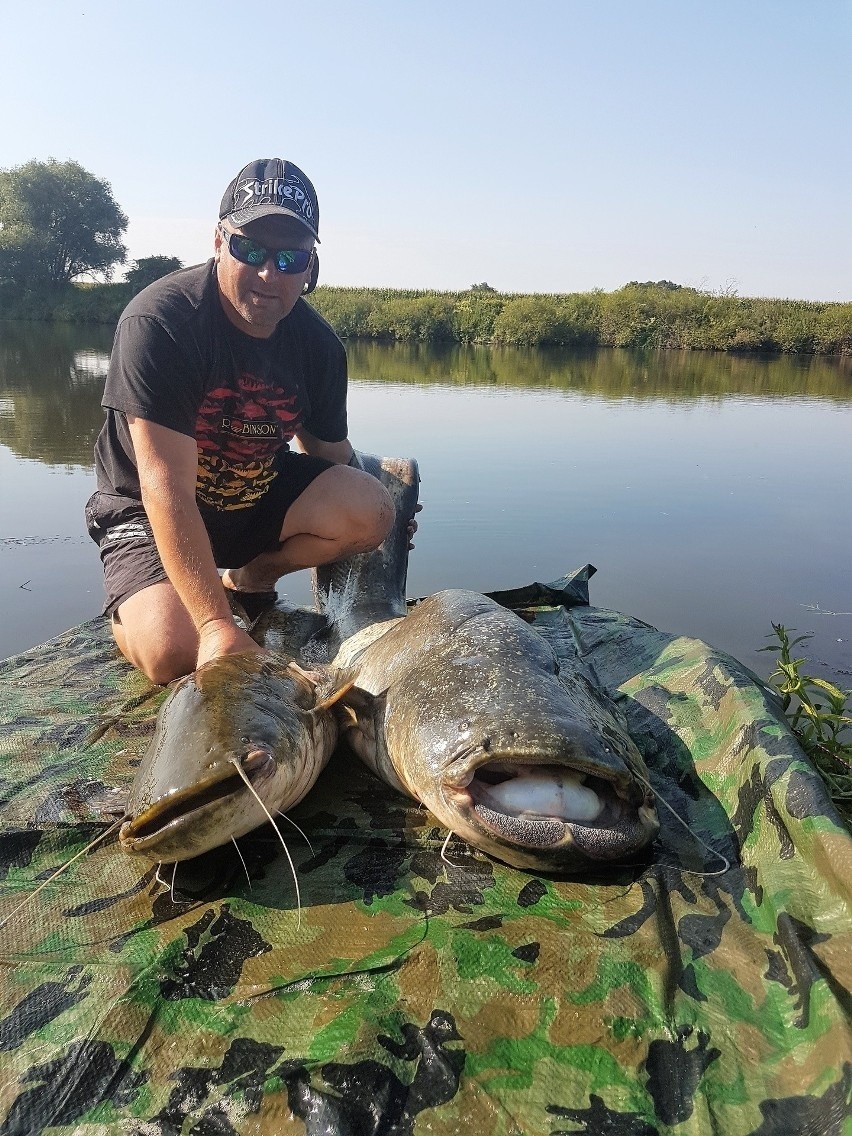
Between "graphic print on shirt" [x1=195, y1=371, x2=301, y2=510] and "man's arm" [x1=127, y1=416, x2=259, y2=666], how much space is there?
1.52 ft

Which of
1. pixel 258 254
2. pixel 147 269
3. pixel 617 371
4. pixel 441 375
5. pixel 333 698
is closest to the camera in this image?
pixel 333 698

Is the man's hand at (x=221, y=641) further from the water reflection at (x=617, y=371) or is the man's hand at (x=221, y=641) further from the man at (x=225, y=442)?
the water reflection at (x=617, y=371)

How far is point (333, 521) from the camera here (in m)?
4.06

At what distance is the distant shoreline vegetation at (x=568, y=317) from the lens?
121 feet

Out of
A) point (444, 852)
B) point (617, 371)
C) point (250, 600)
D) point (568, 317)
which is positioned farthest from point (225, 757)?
point (568, 317)

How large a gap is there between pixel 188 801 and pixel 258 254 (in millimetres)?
2448

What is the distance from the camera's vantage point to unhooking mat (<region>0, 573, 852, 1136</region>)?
1427 millimetres

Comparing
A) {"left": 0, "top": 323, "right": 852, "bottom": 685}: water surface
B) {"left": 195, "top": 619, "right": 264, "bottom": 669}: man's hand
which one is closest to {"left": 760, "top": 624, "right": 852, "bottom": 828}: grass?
{"left": 0, "top": 323, "right": 852, "bottom": 685}: water surface

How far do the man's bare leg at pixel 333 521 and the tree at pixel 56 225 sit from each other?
161 ft

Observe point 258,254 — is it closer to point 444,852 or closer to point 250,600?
point 250,600

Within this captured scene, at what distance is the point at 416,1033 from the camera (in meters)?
1.56

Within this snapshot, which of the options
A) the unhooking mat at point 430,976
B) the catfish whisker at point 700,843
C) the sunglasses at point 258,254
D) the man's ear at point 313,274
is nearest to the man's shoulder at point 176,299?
the sunglasses at point 258,254

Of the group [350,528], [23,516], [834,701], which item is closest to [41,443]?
[23,516]

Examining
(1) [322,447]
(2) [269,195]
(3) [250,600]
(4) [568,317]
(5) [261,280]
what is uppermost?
(4) [568,317]
